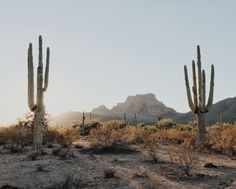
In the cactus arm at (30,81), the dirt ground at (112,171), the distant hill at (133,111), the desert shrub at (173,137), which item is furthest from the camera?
the distant hill at (133,111)

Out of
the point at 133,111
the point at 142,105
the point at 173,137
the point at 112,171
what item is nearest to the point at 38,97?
the point at 173,137

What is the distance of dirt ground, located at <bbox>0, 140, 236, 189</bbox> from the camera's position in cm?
1110

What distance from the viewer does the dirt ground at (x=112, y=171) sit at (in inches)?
437

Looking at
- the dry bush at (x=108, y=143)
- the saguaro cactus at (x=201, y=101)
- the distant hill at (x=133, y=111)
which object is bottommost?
the dry bush at (x=108, y=143)

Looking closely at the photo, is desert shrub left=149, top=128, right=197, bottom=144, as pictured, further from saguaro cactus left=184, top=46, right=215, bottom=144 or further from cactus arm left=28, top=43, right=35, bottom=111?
cactus arm left=28, top=43, right=35, bottom=111

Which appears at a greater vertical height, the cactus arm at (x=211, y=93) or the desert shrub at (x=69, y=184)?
the cactus arm at (x=211, y=93)

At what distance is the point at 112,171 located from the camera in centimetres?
1202

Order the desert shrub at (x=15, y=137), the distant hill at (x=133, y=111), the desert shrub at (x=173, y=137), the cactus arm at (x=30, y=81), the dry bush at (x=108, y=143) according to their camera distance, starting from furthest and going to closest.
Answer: the distant hill at (x=133, y=111) → the desert shrub at (x=173, y=137) → the desert shrub at (x=15, y=137) → the cactus arm at (x=30, y=81) → the dry bush at (x=108, y=143)

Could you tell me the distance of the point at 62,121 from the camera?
98875 millimetres

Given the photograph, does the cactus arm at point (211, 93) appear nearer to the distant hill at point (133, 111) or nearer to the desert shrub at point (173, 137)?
the desert shrub at point (173, 137)

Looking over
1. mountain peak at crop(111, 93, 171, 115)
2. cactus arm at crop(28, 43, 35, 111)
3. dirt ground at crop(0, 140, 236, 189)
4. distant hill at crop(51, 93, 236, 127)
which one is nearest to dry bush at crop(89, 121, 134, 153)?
dirt ground at crop(0, 140, 236, 189)

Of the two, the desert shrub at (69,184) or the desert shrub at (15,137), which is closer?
the desert shrub at (69,184)

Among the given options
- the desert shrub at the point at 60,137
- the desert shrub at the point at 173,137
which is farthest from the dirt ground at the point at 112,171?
the desert shrub at the point at 173,137

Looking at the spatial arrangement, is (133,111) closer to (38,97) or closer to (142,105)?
(142,105)
